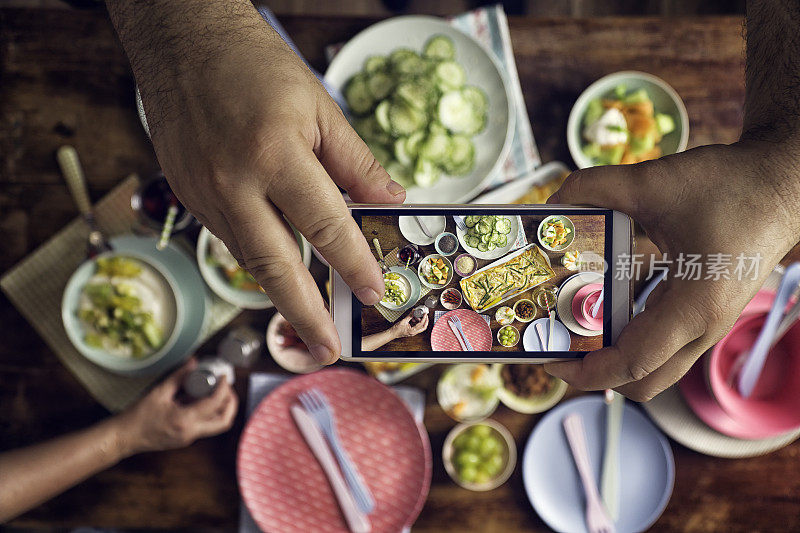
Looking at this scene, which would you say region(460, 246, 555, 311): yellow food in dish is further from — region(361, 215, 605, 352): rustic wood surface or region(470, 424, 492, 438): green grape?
region(470, 424, 492, 438): green grape

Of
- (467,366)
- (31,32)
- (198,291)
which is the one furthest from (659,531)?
(31,32)

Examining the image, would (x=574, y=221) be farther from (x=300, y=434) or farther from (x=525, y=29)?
(x=300, y=434)

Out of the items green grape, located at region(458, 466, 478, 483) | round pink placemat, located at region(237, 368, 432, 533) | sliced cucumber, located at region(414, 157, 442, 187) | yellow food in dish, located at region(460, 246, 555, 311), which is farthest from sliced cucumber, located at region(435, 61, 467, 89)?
green grape, located at region(458, 466, 478, 483)

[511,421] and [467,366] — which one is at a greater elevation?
[467,366]

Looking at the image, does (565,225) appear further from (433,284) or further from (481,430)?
(481,430)

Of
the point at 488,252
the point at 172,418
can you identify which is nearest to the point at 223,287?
the point at 172,418

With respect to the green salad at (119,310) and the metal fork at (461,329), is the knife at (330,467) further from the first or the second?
the metal fork at (461,329)
